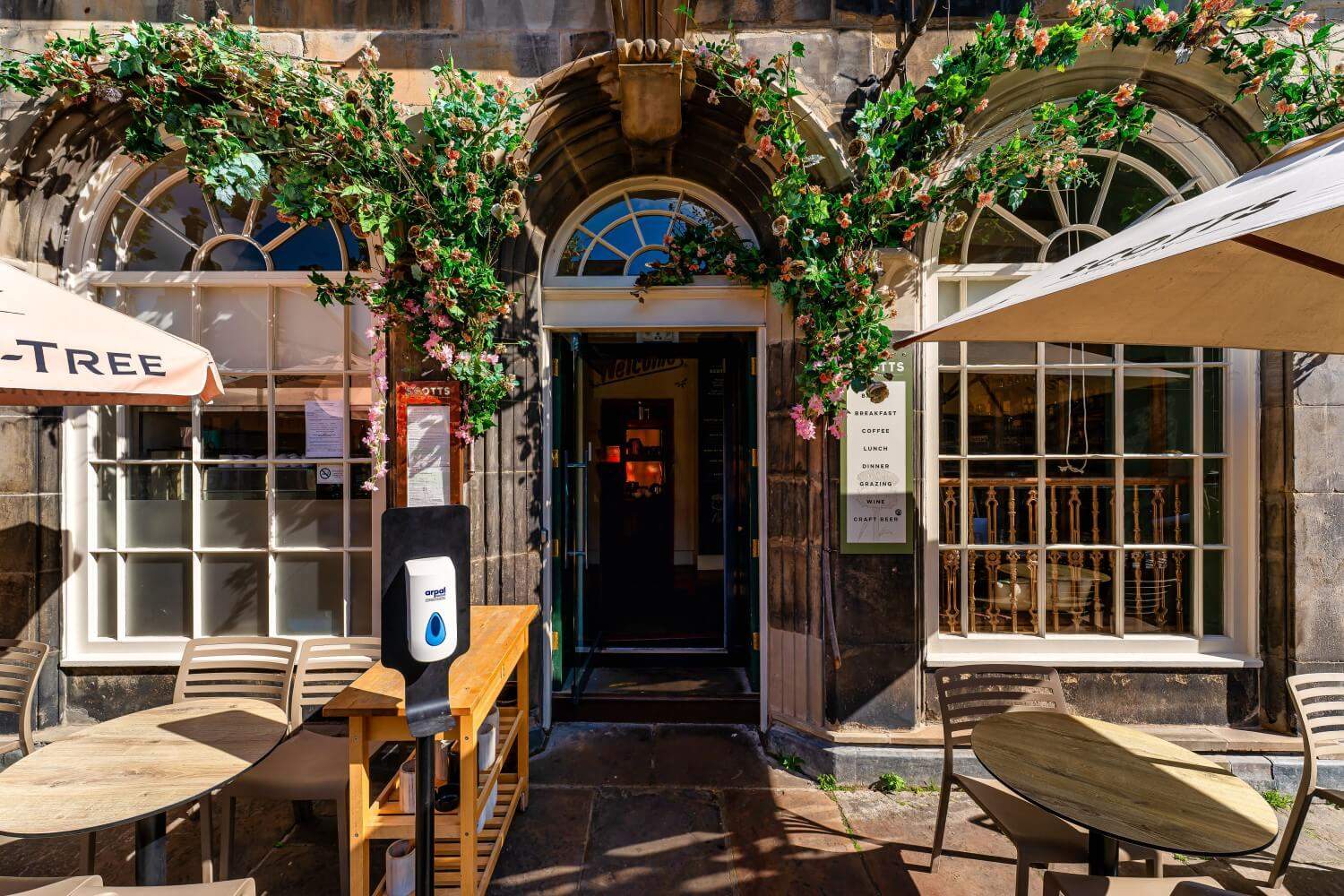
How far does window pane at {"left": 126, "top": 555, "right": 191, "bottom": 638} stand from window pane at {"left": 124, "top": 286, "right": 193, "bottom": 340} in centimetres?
154

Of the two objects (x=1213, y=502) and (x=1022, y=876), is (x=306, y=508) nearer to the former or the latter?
(x=1022, y=876)

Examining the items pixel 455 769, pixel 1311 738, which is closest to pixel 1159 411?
pixel 1311 738

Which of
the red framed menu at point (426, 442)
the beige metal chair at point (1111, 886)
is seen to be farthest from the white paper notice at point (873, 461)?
the red framed menu at point (426, 442)

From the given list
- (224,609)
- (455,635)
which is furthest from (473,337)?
(224,609)

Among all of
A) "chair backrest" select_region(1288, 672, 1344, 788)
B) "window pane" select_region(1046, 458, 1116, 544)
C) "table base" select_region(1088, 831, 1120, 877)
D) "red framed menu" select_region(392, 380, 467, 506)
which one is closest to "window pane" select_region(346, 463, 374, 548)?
"red framed menu" select_region(392, 380, 467, 506)

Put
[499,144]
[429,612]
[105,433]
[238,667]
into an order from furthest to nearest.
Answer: [105,433], [499,144], [238,667], [429,612]

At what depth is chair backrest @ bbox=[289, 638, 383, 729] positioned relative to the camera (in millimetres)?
2930

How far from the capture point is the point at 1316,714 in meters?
2.78

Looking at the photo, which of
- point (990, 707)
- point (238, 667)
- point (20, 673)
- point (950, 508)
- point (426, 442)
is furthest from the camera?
point (950, 508)

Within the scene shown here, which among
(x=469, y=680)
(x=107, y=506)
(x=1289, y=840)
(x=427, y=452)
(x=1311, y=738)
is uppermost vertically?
(x=427, y=452)

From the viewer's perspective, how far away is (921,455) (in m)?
3.47

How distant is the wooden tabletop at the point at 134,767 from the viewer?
183 centimetres

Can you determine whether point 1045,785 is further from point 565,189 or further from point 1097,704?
point 565,189

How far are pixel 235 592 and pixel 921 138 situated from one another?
5176 mm
